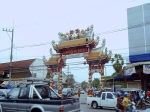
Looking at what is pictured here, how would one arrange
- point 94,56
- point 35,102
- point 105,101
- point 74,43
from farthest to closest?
point 74,43 < point 94,56 < point 105,101 < point 35,102

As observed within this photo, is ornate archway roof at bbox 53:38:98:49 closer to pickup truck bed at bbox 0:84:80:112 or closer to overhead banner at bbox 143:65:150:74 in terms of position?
overhead banner at bbox 143:65:150:74

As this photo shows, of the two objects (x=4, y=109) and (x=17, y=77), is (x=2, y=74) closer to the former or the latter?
(x=17, y=77)

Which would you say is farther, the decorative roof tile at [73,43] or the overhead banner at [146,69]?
the decorative roof tile at [73,43]

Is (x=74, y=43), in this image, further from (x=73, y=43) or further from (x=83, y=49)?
(x=83, y=49)

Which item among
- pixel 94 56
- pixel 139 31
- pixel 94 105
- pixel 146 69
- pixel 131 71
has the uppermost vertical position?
pixel 139 31

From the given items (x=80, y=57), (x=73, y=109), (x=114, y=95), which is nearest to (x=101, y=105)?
(x=114, y=95)

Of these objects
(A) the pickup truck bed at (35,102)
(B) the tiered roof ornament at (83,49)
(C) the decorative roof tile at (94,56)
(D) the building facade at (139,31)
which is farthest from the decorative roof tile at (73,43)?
(D) the building facade at (139,31)

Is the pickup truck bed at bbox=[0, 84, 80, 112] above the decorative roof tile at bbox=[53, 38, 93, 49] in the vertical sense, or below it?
below

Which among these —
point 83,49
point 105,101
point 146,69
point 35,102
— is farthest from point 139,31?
point 35,102

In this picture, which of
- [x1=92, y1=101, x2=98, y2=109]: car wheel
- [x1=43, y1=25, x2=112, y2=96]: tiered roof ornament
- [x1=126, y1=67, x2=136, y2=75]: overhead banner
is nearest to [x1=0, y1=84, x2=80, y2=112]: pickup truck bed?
[x1=92, y1=101, x2=98, y2=109]: car wheel

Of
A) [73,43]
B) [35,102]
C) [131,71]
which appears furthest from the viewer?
[73,43]

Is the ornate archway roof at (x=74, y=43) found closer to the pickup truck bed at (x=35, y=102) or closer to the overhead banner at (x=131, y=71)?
the overhead banner at (x=131, y=71)

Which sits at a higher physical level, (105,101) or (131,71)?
(131,71)

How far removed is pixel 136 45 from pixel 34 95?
70.5m
